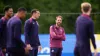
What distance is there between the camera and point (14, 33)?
A: 13250 mm

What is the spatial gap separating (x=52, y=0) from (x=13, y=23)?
1838 centimetres

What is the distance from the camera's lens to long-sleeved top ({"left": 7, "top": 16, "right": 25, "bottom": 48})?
13.2m

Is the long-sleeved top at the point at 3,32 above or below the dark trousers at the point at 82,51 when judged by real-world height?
above

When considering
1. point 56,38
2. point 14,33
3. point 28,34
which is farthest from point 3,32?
point 56,38

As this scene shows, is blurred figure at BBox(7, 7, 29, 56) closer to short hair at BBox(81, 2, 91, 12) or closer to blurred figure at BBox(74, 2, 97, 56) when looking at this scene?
→ blurred figure at BBox(74, 2, 97, 56)

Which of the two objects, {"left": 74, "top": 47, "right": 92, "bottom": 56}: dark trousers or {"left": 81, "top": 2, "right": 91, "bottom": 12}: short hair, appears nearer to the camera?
{"left": 81, "top": 2, "right": 91, "bottom": 12}: short hair

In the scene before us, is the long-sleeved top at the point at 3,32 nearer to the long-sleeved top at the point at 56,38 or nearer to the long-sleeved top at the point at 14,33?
the long-sleeved top at the point at 14,33

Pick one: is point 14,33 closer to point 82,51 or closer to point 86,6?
point 82,51

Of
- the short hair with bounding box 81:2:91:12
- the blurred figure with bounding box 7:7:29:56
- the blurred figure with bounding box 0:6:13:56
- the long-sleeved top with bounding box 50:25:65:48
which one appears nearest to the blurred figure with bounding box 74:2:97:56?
the short hair with bounding box 81:2:91:12

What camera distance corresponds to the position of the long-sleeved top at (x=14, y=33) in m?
13.2

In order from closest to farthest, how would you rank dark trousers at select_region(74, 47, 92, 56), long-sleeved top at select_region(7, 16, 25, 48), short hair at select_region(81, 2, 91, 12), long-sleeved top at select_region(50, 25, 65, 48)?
short hair at select_region(81, 2, 91, 12) → dark trousers at select_region(74, 47, 92, 56) → long-sleeved top at select_region(7, 16, 25, 48) → long-sleeved top at select_region(50, 25, 65, 48)

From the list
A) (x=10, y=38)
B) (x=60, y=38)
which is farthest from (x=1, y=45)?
(x=60, y=38)

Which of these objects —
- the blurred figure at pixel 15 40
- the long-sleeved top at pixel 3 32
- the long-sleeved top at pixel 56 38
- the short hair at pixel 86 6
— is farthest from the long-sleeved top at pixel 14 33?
the long-sleeved top at pixel 56 38

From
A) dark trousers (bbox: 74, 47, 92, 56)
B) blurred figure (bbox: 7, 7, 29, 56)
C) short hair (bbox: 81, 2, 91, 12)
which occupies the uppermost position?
short hair (bbox: 81, 2, 91, 12)
